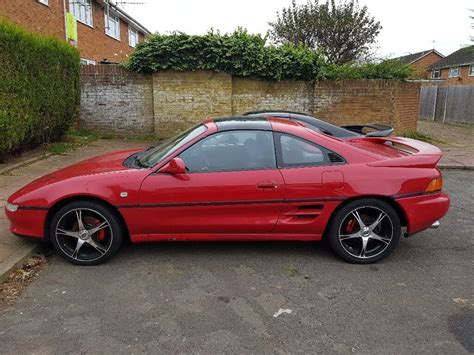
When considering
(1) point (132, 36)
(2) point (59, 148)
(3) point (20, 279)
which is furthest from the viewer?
(1) point (132, 36)

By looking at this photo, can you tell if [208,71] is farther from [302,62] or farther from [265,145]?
[265,145]

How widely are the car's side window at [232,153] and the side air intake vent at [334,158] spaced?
0.55m

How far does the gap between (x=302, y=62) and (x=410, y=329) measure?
9.38 metres

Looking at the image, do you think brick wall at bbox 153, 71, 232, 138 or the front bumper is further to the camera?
brick wall at bbox 153, 71, 232, 138

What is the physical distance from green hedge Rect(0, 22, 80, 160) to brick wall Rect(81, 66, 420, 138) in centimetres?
118

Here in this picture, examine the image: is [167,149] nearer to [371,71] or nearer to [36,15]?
[371,71]

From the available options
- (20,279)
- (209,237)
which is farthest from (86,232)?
(209,237)

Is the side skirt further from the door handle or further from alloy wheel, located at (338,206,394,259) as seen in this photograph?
the door handle

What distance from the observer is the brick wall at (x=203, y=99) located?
1133 cm

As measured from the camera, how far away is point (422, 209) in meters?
3.84

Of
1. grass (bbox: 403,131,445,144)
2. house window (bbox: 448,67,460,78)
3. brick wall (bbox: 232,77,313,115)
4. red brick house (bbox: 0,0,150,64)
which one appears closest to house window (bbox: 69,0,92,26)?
red brick house (bbox: 0,0,150,64)

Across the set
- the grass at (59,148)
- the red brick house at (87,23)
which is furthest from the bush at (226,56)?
the grass at (59,148)

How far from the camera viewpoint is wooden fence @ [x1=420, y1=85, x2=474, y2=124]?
64.7 ft

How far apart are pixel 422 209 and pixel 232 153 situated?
1909 millimetres
